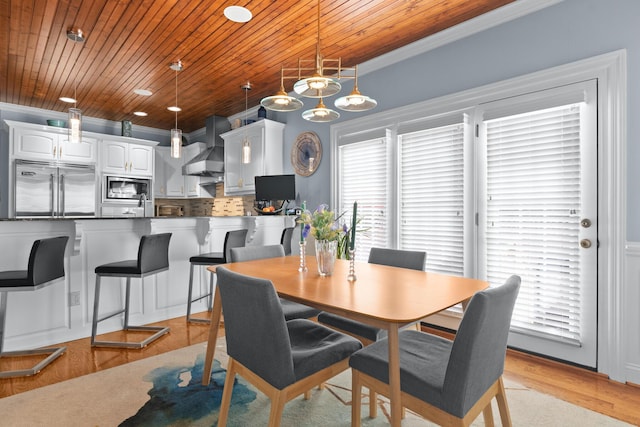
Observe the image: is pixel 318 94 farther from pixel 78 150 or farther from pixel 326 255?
pixel 78 150

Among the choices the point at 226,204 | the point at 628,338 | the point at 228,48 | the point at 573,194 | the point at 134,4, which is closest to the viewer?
the point at 628,338

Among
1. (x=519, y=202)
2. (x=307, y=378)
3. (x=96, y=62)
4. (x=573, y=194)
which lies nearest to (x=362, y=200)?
(x=519, y=202)

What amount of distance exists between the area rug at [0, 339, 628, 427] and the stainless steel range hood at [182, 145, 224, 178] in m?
3.74

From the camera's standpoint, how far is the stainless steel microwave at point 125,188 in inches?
220

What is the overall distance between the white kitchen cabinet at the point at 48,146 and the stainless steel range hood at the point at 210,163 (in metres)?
1.56

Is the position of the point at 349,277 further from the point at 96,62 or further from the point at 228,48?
the point at 96,62

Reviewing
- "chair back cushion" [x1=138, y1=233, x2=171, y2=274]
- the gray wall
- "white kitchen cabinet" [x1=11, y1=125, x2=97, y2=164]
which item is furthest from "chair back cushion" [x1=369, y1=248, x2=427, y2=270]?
"white kitchen cabinet" [x1=11, y1=125, x2=97, y2=164]

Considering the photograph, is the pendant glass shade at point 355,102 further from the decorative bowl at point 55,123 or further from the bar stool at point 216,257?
the decorative bowl at point 55,123

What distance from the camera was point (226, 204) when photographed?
21.2ft

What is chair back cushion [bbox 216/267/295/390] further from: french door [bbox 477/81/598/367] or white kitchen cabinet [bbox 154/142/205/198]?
white kitchen cabinet [bbox 154/142/205/198]

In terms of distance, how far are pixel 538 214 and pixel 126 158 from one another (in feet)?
19.8

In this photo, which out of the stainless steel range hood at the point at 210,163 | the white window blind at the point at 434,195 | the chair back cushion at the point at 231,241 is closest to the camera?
the white window blind at the point at 434,195

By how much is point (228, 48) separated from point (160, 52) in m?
0.72

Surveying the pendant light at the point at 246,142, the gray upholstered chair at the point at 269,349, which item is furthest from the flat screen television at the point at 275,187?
the gray upholstered chair at the point at 269,349
